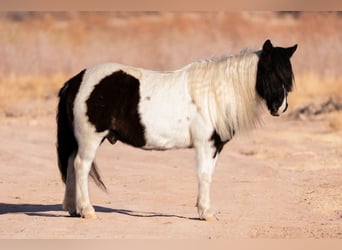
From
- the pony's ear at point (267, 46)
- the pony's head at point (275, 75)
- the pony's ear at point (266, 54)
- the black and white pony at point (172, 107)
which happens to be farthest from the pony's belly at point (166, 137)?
the pony's ear at point (267, 46)

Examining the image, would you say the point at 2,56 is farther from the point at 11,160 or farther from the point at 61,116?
the point at 61,116

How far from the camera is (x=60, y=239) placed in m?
9.88

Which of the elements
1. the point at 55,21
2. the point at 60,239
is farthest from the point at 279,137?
the point at 55,21

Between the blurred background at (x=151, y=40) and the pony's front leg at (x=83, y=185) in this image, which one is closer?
the pony's front leg at (x=83, y=185)

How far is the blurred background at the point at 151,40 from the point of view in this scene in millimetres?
44031

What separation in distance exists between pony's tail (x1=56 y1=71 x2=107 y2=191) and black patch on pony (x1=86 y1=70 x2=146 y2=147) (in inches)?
11.1

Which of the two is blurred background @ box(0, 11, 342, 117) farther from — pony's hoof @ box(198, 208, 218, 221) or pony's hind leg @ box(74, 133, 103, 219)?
pony's hoof @ box(198, 208, 218, 221)

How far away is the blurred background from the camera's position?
1734 inches

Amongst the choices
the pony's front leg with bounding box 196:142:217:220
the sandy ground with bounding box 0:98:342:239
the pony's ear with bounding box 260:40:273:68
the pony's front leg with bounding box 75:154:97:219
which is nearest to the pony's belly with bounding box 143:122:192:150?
the pony's front leg with bounding box 196:142:217:220

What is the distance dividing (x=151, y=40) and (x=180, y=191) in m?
39.5

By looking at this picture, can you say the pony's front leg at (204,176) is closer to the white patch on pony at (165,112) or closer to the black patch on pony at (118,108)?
the white patch on pony at (165,112)

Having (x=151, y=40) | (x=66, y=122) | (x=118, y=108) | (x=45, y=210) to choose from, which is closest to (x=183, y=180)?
(x=45, y=210)

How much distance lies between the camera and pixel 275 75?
11.1 m

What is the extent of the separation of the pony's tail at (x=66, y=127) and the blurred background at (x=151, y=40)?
23536 millimetres
